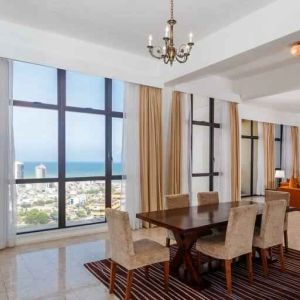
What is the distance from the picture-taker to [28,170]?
4445 mm

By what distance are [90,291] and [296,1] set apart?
156 inches

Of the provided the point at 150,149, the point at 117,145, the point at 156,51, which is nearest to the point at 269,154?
the point at 150,149

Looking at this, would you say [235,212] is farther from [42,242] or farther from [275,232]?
[42,242]

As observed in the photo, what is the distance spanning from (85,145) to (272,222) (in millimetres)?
3323

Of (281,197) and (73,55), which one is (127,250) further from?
(73,55)

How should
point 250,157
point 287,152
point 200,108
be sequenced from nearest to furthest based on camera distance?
point 200,108 < point 250,157 < point 287,152

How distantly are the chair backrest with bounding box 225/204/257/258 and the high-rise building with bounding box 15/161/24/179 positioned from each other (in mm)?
3293

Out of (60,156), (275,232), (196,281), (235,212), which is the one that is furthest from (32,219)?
(275,232)

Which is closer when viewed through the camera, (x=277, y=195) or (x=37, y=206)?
(x=277, y=195)

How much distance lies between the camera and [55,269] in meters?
3.35

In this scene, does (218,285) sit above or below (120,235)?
below

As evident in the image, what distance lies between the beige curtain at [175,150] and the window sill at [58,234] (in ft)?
5.26

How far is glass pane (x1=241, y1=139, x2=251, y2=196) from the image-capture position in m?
9.52

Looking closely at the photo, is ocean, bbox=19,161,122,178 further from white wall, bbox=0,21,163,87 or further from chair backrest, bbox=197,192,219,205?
chair backrest, bbox=197,192,219,205
